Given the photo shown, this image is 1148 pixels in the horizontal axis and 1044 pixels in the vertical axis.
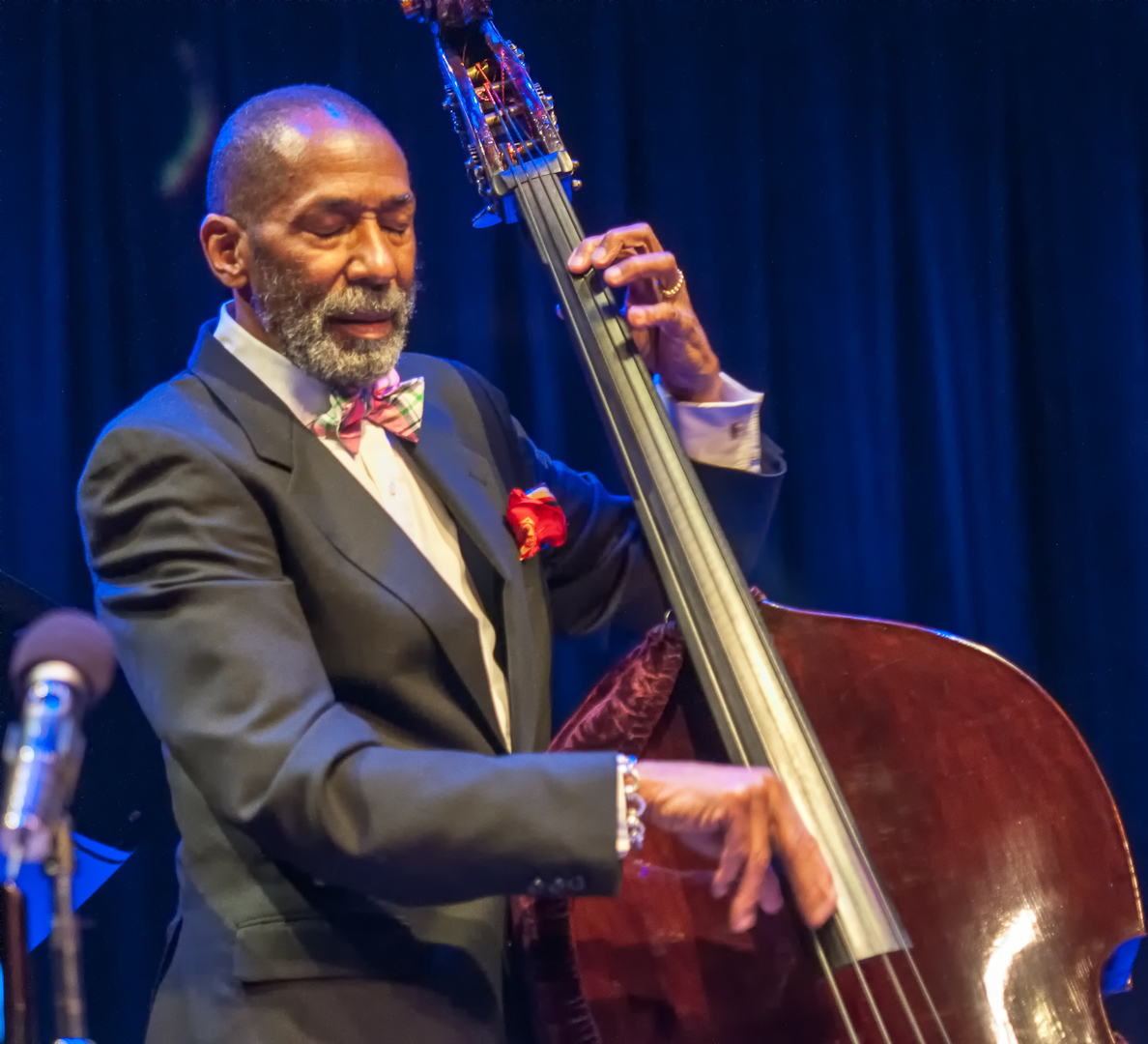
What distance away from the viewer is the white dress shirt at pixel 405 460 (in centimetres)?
153

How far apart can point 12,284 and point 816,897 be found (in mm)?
2050

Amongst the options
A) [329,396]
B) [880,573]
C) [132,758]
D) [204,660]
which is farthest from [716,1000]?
[880,573]

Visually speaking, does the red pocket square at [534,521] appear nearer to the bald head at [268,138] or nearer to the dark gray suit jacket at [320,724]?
the dark gray suit jacket at [320,724]

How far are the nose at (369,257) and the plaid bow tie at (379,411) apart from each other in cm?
13

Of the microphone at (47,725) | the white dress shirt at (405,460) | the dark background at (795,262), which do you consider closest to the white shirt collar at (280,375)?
the white dress shirt at (405,460)

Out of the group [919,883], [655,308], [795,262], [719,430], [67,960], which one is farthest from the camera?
[795,262]

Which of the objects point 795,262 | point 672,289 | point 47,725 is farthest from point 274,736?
point 795,262

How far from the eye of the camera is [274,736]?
117 centimetres

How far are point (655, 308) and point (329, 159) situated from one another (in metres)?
0.43

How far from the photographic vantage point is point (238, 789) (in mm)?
1165

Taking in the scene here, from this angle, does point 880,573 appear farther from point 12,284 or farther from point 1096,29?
point 12,284

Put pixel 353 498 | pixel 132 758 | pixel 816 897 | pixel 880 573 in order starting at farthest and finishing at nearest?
1. pixel 880 573
2. pixel 132 758
3. pixel 353 498
4. pixel 816 897

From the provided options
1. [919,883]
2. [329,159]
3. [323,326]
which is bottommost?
[919,883]

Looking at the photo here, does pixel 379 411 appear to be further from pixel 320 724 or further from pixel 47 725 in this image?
pixel 47 725
